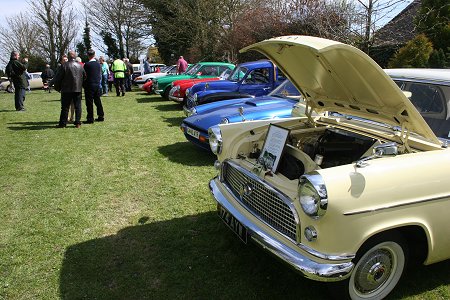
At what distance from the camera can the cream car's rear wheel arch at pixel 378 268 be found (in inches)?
101

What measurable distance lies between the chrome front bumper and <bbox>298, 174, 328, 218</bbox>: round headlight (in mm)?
310

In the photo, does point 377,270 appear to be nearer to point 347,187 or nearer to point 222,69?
point 347,187

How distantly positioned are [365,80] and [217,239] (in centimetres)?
200

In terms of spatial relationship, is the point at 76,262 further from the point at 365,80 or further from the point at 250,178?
the point at 365,80

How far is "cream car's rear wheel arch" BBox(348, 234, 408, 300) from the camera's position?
2562 millimetres

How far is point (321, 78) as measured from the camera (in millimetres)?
3322

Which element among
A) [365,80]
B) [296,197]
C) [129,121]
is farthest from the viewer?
[129,121]

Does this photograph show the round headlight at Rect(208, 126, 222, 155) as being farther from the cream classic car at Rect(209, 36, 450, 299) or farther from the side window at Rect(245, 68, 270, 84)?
the side window at Rect(245, 68, 270, 84)

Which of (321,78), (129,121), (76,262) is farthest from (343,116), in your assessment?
(129,121)

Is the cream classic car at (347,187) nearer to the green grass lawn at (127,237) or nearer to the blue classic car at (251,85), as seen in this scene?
the green grass lawn at (127,237)

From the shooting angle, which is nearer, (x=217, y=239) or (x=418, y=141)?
(x=418, y=141)

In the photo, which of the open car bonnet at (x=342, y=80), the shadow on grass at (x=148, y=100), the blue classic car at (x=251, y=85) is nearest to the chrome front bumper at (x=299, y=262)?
the open car bonnet at (x=342, y=80)

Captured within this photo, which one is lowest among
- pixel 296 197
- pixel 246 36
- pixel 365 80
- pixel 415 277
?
pixel 415 277

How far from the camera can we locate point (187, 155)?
6562 mm
